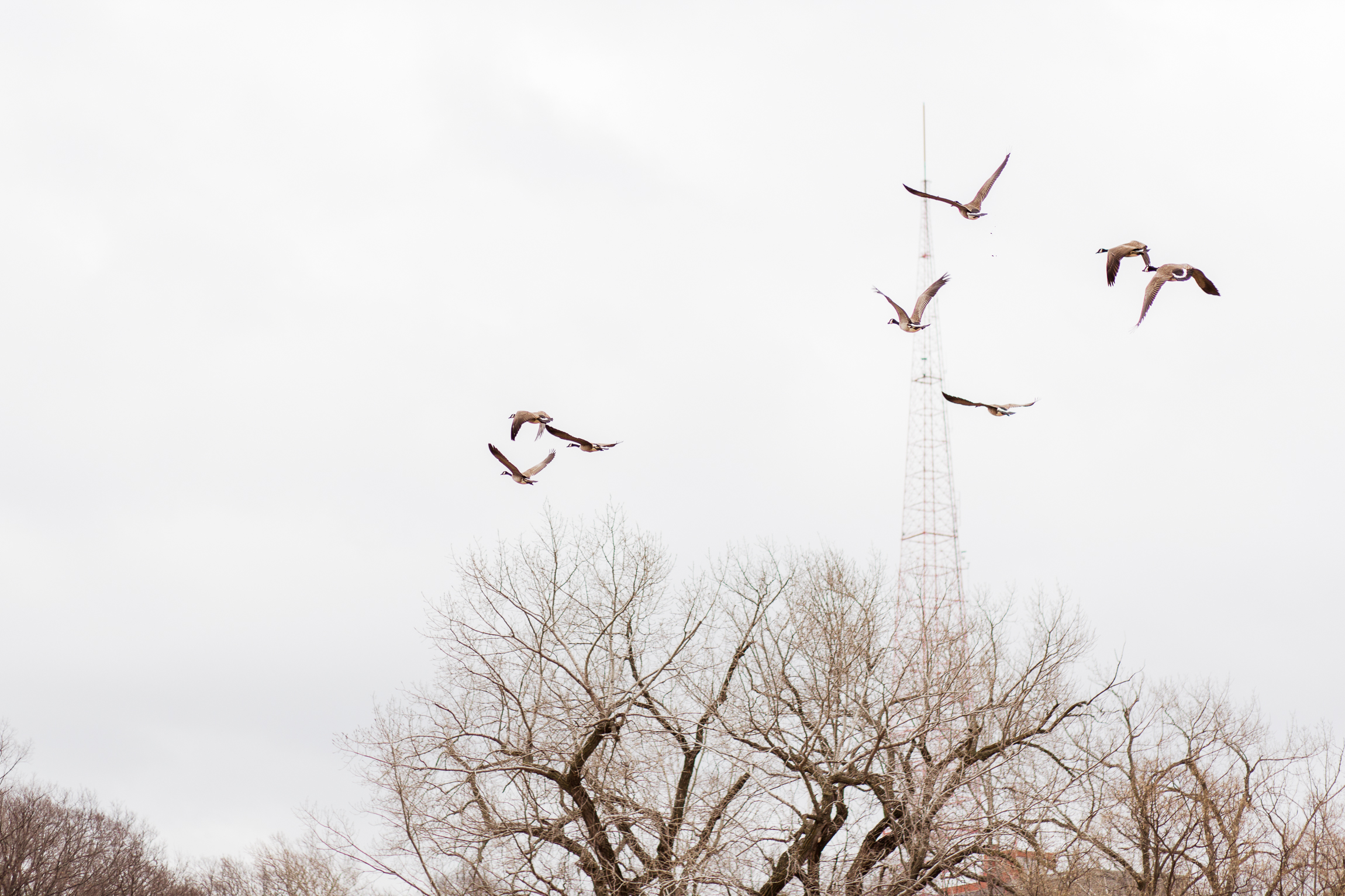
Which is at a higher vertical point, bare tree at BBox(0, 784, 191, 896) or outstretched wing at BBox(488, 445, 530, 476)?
bare tree at BBox(0, 784, 191, 896)

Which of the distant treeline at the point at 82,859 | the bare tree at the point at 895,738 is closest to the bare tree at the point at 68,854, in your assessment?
the distant treeline at the point at 82,859

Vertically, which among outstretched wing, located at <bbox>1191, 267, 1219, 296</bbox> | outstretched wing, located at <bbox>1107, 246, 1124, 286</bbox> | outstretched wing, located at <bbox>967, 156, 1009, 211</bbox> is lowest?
outstretched wing, located at <bbox>1191, 267, 1219, 296</bbox>

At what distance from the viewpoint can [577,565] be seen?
85.4 ft

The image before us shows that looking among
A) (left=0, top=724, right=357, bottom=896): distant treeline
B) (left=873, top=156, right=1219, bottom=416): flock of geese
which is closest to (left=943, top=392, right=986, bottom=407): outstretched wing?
(left=873, top=156, right=1219, bottom=416): flock of geese

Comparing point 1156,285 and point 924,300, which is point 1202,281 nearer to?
point 1156,285

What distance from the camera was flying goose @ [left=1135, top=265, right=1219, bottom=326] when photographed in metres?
9.91

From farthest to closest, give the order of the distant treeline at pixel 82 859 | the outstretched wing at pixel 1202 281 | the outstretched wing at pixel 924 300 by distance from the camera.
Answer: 1. the distant treeline at pixel 82 859
2. the outstretched wing at pixel 924 300
3. the outstretched wing at pixel 1202 281

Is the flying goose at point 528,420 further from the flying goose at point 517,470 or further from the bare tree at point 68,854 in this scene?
the bare tree at point 68,854

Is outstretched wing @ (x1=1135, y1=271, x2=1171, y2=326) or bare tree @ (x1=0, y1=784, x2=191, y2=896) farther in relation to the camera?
bare tree @ (x1=0, y1=784, x2=191, y2=896)

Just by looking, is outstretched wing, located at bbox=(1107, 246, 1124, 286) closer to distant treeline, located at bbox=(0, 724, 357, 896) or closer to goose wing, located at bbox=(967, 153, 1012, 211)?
goose wing, located at bbox=(967, 153, 1012, 211)

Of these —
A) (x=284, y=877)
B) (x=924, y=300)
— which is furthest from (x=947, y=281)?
(x=284, y=877)

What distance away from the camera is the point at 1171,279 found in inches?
421

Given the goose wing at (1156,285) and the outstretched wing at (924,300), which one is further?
→ the outstretched wing at (924,300)

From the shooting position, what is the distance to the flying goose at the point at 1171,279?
32.5ft
